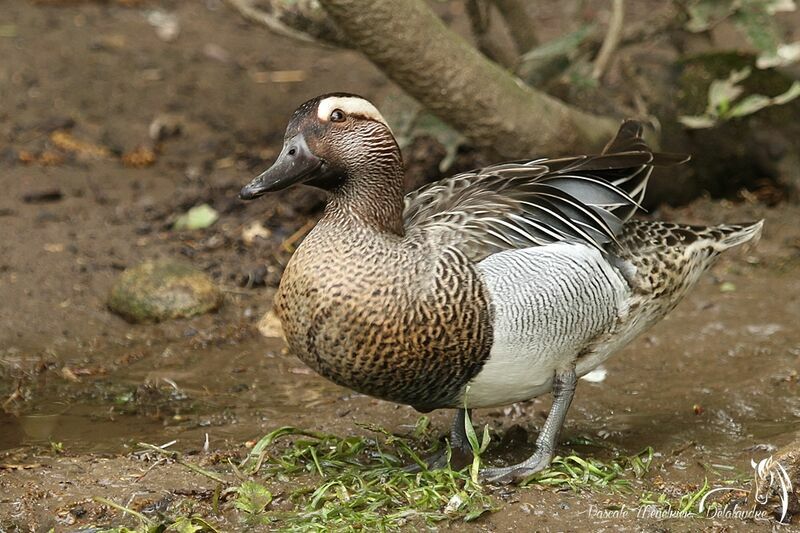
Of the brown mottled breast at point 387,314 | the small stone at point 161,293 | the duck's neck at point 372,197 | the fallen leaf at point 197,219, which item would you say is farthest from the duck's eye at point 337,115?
the fallen leaf at point 197,219

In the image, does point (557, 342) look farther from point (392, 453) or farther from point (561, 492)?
point (392, 453)

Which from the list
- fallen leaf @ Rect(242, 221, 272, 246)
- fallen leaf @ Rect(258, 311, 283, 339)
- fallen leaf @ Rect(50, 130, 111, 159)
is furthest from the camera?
fallen leaf @ Rect(50, 130, 111, 159)

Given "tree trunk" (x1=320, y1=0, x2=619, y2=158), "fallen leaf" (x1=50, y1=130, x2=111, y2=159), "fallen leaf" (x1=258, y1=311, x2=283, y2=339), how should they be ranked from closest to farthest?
1. "tree trunk" (x1=320, y1=0, x2=619, y2=158)
2. "fallen leaf" (x1=258, y1=311, x2=283, y2=339)
3. "fallen leaf" (x1=50, y1=130, x2=111, y2=159)

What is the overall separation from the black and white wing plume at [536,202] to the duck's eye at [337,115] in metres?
0.47

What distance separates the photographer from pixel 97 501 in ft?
12.9

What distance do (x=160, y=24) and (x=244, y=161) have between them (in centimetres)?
245

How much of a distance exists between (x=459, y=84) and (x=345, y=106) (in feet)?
5.38

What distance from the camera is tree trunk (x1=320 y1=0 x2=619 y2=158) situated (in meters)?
5.18

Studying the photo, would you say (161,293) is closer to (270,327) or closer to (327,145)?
(270,327)

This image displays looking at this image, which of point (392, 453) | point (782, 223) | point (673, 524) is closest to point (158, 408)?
point (392, 453)

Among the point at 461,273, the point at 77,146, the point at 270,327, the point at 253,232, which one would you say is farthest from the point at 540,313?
the point at 77,146

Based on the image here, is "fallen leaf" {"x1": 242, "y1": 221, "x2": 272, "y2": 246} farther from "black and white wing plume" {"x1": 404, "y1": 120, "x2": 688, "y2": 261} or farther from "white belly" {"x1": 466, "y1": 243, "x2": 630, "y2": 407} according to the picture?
"white belly" {"x1": 466, "y1": 243, "x2": 630, "y2": 407}

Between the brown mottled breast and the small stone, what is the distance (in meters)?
1.97

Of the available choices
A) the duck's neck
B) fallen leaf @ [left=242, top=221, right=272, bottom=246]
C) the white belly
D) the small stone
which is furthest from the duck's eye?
fallen leaf @ [left=242, top=221, right=272, bottom=246]
